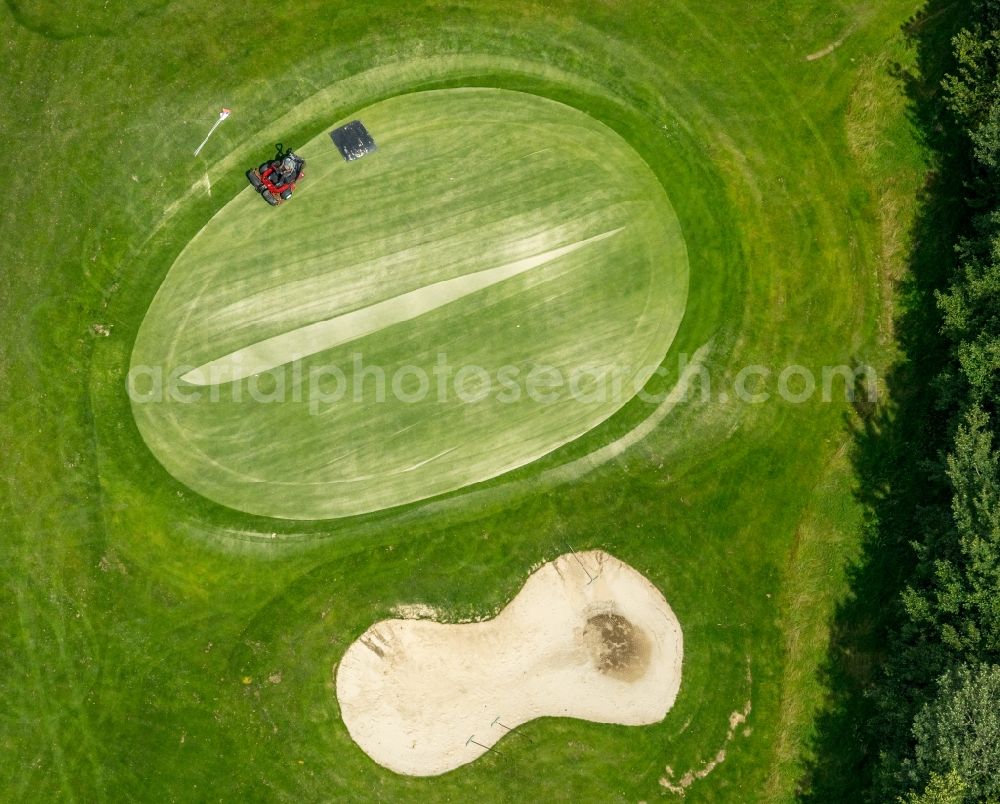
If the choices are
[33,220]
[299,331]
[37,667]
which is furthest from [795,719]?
[33,220]

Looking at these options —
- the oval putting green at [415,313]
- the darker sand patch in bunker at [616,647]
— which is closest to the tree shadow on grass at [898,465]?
the darker sand patch in bunker at [616,647]

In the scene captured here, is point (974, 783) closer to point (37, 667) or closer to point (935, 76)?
point (935, 76)

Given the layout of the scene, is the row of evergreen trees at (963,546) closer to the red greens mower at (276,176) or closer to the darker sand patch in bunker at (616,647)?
the darker sand patch in bunker at (616,647)

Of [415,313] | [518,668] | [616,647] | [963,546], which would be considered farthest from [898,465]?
[415,313]

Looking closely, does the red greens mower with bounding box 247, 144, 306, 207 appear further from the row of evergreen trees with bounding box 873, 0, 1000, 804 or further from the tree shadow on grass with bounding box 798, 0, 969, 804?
the row of evergreen trees with bounding box 873, 0, 1000, 804

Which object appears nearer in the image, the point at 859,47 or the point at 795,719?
the point at 795,719

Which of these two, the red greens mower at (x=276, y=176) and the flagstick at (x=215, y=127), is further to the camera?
the flagstick at (x=215, y=127)

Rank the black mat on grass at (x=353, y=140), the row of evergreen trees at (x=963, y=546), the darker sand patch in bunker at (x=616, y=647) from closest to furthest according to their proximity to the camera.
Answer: the row of evergreen trees at (x=963, y=546) < the darker sand patch in bunker at (x=616, y=647) < the black mat on grass at (x=353, y=140)
